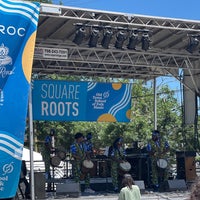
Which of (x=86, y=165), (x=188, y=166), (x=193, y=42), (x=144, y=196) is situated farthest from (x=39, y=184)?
(x=193, y=42)

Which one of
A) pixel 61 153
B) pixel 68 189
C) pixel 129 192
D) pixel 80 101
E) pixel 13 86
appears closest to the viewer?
pixel 129 192

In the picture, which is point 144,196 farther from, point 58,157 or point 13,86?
point 13,86

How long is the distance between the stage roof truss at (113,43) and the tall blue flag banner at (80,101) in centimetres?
63

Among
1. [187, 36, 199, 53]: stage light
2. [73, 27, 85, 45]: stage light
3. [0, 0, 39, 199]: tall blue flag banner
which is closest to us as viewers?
[0, 0, 39, 199]: tall blue flag banner

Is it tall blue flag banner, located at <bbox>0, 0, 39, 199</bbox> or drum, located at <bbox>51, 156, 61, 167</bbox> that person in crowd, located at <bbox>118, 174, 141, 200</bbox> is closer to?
tall blue flag banner, located at <bbox>0, 0, 39, 199</bbox>

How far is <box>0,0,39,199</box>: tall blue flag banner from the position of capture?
750 cm

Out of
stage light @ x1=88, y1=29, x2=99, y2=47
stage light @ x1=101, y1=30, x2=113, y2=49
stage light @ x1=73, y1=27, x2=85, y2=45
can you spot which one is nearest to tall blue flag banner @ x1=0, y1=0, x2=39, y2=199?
stage light @ x1=73, y1=27, x2=85, y2=45

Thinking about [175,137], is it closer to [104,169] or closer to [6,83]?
[104,169]

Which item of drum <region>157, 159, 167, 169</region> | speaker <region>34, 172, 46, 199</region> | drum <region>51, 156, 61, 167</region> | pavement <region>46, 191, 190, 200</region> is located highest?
drum <region>51, 156, 61, 167</region>

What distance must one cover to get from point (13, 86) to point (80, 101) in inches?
261

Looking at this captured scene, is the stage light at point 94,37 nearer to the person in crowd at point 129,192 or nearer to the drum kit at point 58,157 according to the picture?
the drum kit at point 58,157

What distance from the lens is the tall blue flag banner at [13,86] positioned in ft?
24.6

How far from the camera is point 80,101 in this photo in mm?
14133

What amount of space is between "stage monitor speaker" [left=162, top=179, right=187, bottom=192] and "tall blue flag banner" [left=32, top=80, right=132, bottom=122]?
3114mm
